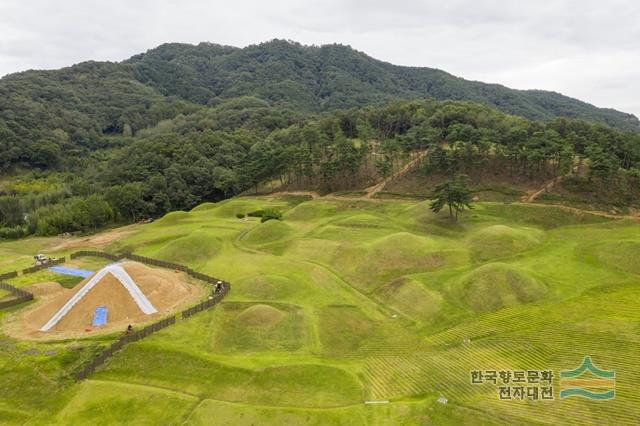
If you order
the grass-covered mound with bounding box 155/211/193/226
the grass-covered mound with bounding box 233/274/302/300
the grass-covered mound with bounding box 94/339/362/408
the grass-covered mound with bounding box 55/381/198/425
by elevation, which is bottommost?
the grass-covered mound with bounding box 55/381/198/425

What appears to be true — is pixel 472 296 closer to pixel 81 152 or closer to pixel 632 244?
pixel 632 244

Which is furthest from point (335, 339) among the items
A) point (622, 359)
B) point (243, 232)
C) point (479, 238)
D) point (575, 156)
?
point (575, 156)

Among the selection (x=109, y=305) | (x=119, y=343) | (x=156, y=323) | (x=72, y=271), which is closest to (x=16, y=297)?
(x=72, y=271)

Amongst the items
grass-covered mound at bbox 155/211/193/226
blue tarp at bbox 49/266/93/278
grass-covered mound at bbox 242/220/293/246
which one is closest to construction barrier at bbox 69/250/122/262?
blue tarp at bbox 49/266/93/278

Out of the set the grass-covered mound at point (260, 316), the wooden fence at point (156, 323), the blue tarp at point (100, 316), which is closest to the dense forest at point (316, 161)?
the wooden fence at point (156, 323)

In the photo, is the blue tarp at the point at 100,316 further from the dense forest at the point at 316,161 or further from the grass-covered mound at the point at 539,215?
the grass-covered mound at the point at 539,215

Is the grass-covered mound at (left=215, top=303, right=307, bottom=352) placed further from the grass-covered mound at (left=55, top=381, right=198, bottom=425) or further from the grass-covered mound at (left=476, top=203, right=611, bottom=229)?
the grass-covered mound at (left=476, top=203, right=611, bottom=229)
